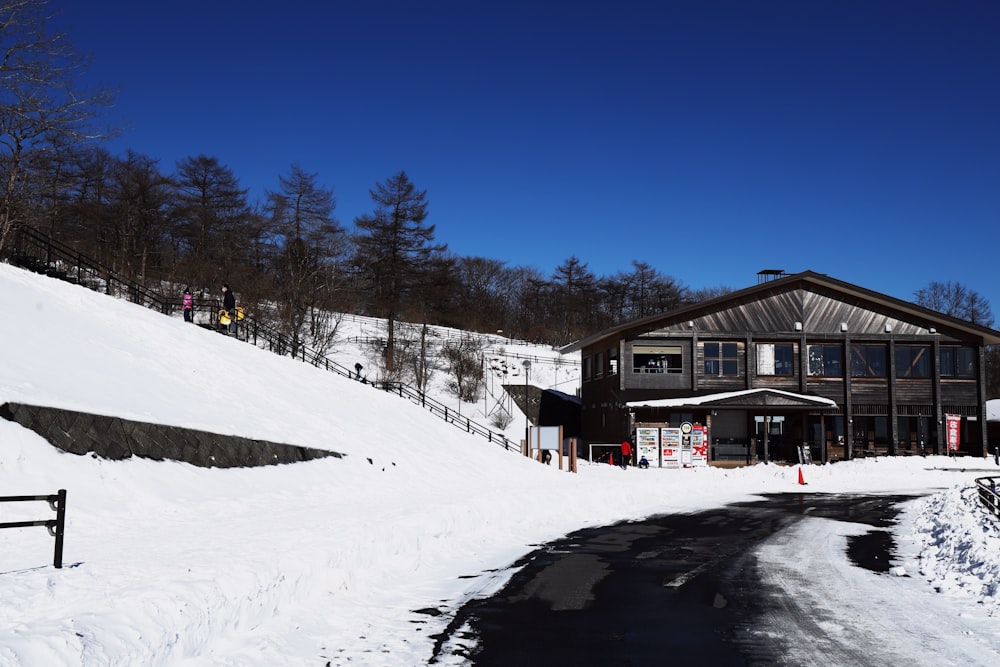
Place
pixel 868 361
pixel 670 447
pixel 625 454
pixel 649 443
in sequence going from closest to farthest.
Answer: pixel 625 454 < pixel 649 443 < pixel 670 447 < pixel 868 361

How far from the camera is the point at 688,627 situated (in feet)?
26.8

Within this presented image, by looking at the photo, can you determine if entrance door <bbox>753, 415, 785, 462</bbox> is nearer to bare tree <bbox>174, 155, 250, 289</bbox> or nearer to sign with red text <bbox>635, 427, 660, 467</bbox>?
sign with red text <bbox>635, 427, 660, 467</bbox>

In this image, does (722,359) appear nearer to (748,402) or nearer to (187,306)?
(748,402)

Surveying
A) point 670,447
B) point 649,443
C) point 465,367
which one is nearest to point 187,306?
point 649,443

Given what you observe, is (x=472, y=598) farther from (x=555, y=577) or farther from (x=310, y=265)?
(x=310, y=265)

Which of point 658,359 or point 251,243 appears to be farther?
point 251,243

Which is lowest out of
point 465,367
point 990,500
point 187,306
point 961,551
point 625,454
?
point 961,551

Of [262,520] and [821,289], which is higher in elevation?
[821,289]

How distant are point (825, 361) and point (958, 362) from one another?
7.66 m

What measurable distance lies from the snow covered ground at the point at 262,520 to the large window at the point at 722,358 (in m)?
12.6

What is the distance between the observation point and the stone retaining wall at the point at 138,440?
45.2 feet

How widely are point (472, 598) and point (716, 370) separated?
1409 inches

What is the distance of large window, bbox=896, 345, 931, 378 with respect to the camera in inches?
1756

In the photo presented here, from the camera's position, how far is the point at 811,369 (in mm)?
44094
